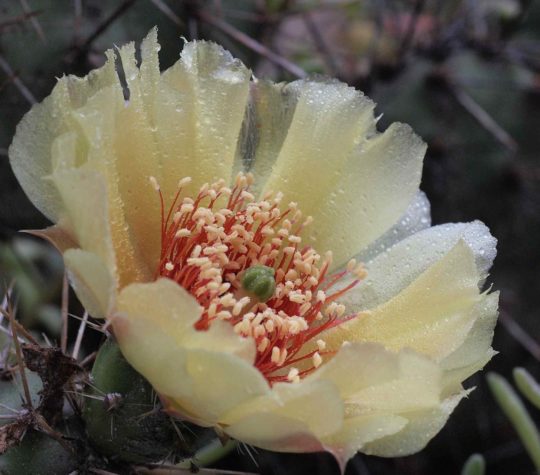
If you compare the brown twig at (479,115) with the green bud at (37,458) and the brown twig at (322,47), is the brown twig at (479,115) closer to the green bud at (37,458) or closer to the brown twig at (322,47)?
the brown twig at (322,47)

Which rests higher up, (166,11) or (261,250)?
(166,11)

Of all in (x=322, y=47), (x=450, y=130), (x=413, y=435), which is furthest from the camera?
(x=450, y=130)

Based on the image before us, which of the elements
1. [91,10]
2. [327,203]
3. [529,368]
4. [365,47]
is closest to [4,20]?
[91,10]

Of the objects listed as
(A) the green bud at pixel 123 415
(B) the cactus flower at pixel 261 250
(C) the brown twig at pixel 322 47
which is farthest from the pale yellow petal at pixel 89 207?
(C) the brown twig at pixel 322 47

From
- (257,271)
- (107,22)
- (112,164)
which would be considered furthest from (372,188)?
(107,22)

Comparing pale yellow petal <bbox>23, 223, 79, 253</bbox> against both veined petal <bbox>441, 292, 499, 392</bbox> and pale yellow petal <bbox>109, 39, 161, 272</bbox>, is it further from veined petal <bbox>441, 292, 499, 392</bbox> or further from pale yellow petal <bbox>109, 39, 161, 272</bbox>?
veined petal <bbox>441, 292, 499, 392</bbox>

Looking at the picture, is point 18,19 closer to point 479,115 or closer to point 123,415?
point 123,415

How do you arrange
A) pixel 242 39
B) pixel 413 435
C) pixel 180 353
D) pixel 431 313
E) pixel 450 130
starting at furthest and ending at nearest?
pixel 450 130 < pixel 242 39 < pixel 431 313 < pixel 413 435 < pixel 180 353
